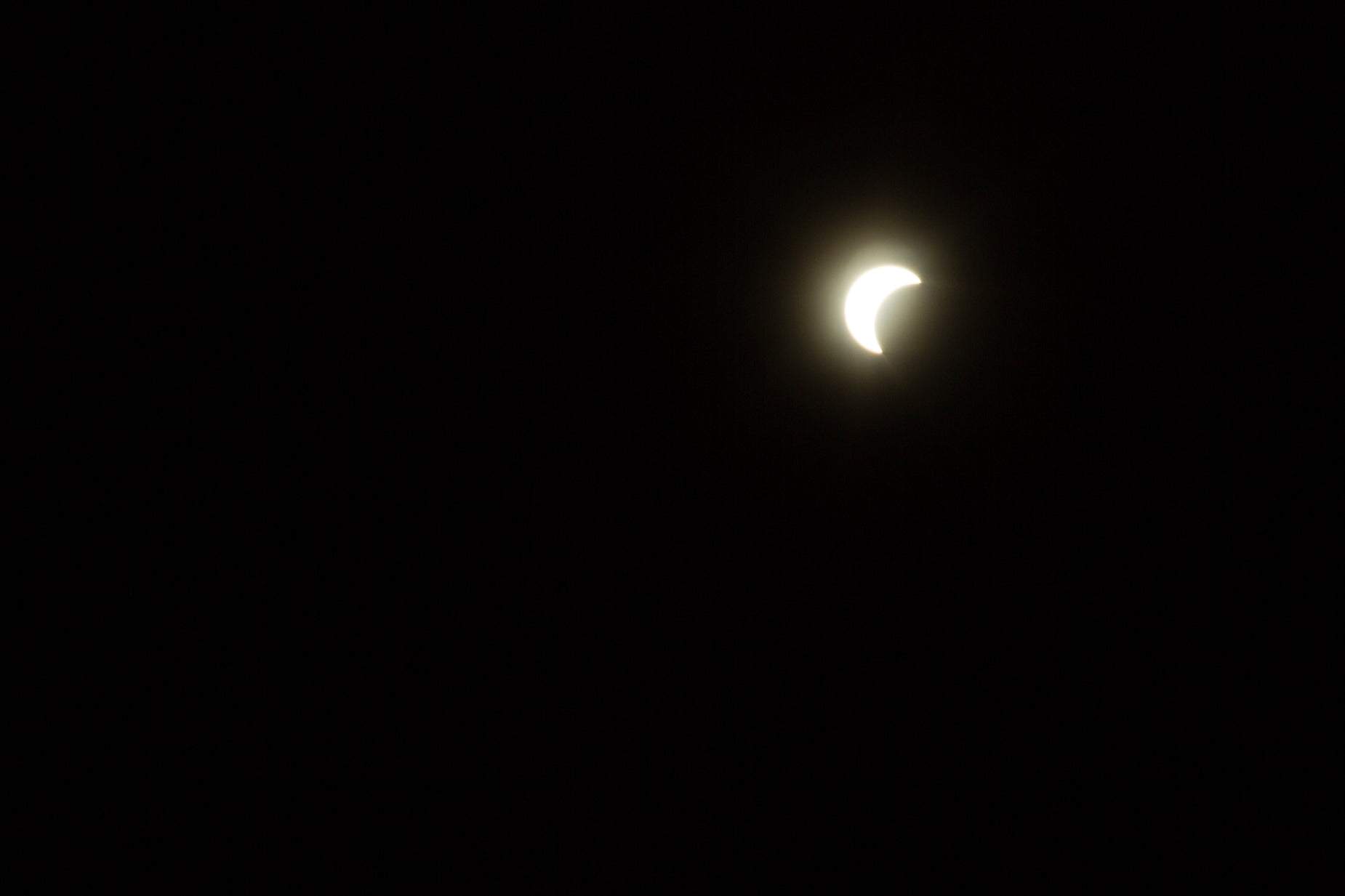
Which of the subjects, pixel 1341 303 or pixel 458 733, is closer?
pixel 1341 303

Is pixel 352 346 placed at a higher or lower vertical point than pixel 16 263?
lower

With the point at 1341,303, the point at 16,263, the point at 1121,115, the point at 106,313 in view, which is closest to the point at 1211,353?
the point at 1341,303

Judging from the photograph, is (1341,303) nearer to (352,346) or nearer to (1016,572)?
(1016,572)

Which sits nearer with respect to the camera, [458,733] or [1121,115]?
[1121,115]

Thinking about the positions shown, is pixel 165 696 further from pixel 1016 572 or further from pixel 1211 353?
pixel 1211 353

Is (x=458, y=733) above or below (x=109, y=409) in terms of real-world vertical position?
below

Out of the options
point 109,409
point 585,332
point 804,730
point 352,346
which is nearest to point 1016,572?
point 804,730

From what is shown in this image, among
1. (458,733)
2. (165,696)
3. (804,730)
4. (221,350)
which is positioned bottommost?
(804,730)
